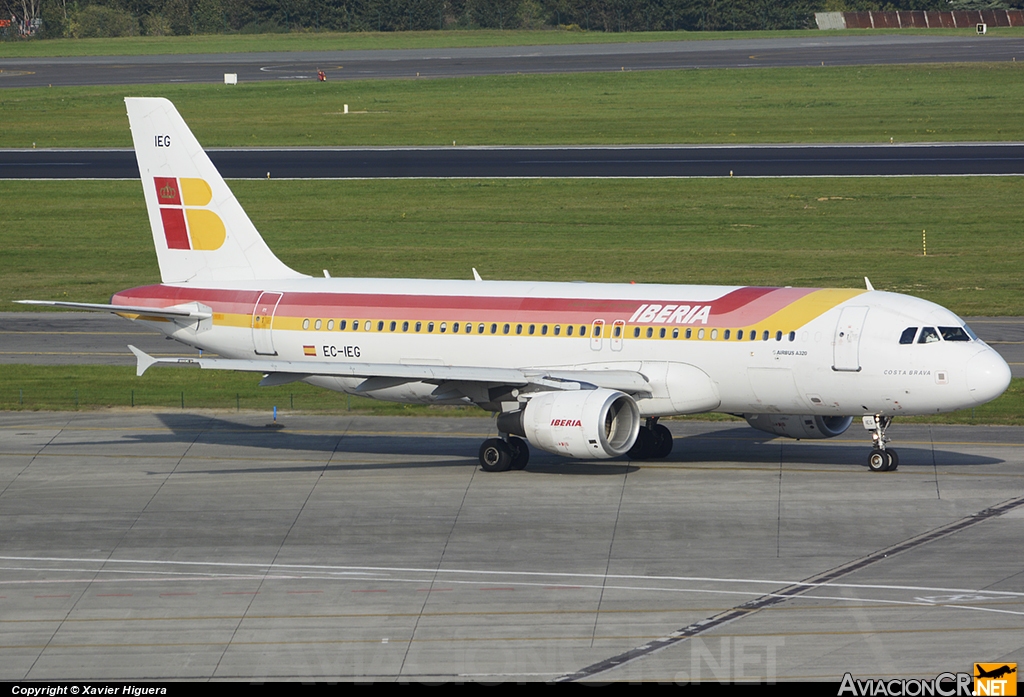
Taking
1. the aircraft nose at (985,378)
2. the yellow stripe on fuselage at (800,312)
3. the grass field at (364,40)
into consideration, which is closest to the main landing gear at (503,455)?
the yellow stripe on fuselage at (800,312)

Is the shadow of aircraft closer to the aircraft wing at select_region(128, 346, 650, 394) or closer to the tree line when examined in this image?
the aircraft wing at select_region(128, 346, 650, 394)

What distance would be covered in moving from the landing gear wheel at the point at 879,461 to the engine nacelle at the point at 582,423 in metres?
6.34

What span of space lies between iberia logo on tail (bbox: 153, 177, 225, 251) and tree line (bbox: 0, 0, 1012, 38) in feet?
506

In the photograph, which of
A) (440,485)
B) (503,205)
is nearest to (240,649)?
(440,485)

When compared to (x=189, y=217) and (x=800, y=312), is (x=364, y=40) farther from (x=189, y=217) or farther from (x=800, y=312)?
(x=800, y=312)

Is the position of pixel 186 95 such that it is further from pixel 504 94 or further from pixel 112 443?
pixel 112 443

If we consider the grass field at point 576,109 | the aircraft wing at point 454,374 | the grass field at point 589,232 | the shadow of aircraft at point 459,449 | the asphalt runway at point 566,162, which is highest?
the aircraft wing at point 454,374

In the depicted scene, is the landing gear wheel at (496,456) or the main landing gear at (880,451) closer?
the main landing gear at (880,451)

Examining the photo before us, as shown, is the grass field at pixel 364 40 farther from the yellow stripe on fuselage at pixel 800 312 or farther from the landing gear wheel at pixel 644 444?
the yellow stripe on fuselage at pixel 800 312

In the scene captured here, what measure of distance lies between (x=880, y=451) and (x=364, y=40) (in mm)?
153381

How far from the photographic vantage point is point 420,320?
3934 cm

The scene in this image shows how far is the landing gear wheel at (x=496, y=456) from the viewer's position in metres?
37.6

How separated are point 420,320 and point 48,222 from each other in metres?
51.3

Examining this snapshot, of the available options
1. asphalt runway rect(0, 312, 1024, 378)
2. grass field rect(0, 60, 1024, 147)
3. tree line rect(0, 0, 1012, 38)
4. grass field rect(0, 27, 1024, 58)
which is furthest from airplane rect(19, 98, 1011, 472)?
tree line rect(0, 0, 1012, 38)
